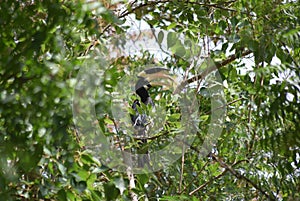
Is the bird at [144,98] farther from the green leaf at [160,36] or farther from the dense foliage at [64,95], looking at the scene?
the dense foliage at [64,95]

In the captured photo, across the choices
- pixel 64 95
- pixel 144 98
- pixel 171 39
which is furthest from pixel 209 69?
pixel 64 95

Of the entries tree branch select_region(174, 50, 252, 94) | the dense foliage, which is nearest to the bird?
tree branch select_region(174, 50, 252, 94)

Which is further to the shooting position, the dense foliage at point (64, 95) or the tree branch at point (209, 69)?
the tree branch at point (209, 69)

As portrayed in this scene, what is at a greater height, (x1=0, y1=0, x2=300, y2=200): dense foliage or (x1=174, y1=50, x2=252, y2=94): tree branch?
(x1=0, y1=0, x2=300, y2=200): dense foliage

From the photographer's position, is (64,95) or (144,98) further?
(144,98)

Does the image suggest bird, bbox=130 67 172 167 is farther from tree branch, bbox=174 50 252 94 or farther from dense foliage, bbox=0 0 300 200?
dense foliage, bbox=0 0 300 200

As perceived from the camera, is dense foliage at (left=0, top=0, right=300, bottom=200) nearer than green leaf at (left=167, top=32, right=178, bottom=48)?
Yes

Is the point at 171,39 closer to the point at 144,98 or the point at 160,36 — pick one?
the point at 160,36

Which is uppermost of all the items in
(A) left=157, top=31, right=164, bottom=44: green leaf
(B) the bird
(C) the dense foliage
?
(C) the dense foliage

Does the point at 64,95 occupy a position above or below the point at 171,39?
above

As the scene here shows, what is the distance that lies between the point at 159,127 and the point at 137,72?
0.60 ft

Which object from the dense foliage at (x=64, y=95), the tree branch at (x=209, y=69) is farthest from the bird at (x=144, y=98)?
the dense foliage at (x=64, y=95)

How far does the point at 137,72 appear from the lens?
1.69 meters

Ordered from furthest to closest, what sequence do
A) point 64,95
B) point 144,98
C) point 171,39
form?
point 144,98
point 171,39
point 64,95
